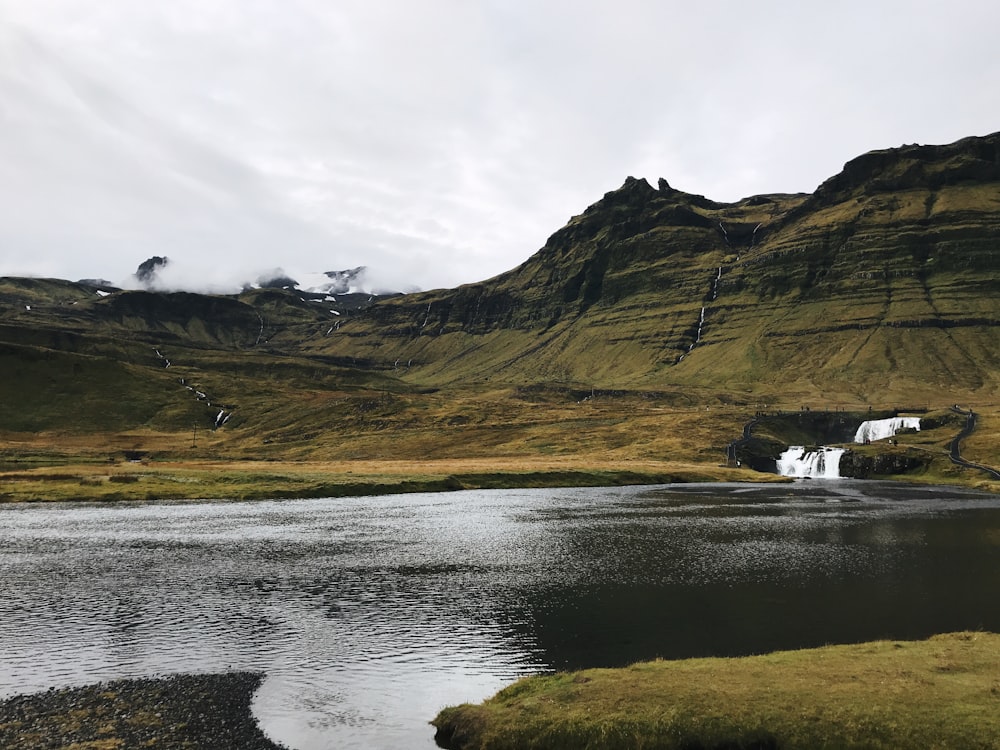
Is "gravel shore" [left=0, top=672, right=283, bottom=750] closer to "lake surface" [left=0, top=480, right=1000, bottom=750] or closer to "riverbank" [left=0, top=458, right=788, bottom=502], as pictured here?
"lake surface" [left=0, top=480, right=1000, bottom=750]

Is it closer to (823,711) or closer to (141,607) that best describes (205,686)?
(141,607)

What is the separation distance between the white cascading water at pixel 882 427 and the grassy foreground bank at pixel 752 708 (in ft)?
587

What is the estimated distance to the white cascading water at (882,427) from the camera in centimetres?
18511

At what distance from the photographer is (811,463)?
552ft

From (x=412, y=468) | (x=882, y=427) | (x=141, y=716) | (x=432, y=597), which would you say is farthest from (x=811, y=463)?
(x=141, y=716)

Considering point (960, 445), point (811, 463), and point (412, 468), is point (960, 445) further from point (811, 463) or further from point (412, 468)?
point (412, 468)

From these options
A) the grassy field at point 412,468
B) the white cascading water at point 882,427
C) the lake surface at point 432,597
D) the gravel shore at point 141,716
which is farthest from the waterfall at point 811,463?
the gravel shore at point 141,716

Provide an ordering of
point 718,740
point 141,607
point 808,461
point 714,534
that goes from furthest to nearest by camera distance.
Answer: point 808,461 < point 714,534 < point 141,607 < point 718,740

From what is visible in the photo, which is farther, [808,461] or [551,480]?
[808,461]

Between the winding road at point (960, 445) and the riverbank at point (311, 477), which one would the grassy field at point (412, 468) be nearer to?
the riverbank at point (311, 477)

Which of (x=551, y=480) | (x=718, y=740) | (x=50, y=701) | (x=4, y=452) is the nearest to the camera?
(x=718, y=740)

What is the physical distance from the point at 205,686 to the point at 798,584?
139ft

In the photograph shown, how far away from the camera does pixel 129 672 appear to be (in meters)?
33.3

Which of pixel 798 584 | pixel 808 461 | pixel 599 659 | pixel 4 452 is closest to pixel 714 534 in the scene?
pixel 798 584
